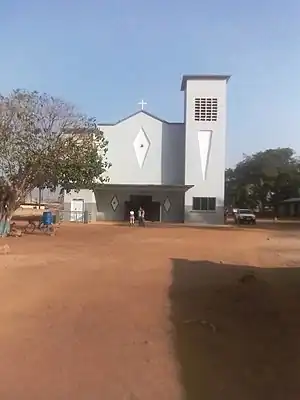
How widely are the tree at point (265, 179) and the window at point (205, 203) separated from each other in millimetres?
27460

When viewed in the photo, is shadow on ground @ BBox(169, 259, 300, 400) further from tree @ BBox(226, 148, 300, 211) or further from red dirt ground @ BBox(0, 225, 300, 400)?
tree @ BBox(226, 148, 300, 211)

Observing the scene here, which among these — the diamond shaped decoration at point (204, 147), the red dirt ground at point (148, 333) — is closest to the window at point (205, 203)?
the diamond shaped decoration at point (204, 147)

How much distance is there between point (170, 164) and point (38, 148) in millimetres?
25734

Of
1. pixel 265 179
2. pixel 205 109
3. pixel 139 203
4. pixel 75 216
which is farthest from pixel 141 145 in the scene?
pixel 265 179

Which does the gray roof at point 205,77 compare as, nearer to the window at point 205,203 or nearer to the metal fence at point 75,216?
the window at point 205,203

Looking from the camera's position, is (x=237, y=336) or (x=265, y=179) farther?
(x=265, y=179)

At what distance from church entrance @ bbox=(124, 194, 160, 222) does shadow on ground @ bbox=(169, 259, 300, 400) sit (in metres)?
39.6

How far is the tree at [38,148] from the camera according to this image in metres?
25.8

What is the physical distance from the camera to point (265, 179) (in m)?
76.8

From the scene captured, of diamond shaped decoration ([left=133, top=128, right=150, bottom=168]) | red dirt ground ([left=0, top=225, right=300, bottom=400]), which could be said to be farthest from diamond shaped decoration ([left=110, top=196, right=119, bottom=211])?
red dirt ground ([left=0, top=225, right=300, bottom=400])

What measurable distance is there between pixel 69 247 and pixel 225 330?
14201 mm

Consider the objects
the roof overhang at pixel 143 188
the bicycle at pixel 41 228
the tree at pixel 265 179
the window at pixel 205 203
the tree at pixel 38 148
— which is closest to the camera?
the tree at pixel 38 148

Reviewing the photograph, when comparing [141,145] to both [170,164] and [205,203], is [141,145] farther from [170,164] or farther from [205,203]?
[205,203]

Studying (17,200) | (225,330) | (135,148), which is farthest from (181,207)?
(225,330)
